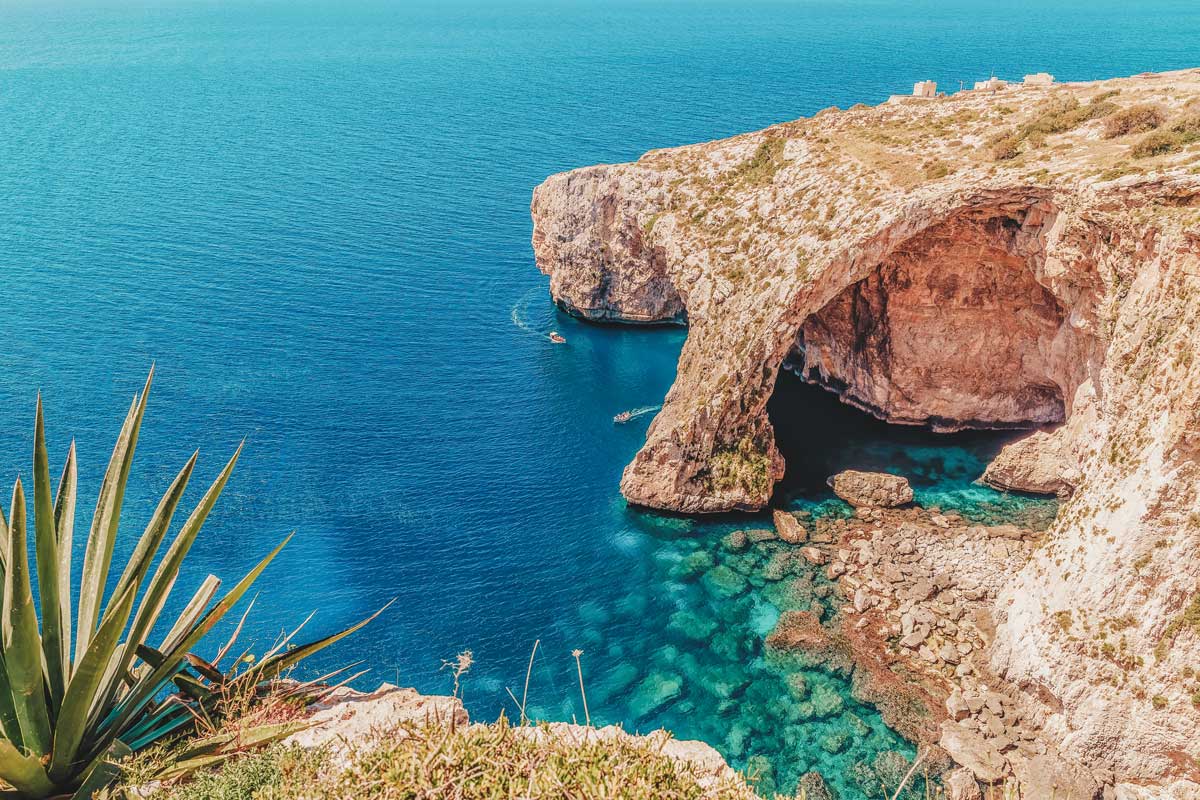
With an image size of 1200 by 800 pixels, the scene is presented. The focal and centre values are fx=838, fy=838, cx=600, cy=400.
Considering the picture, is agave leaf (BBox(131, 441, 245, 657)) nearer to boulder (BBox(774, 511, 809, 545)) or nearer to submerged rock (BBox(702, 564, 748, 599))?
submerged rock (BBox(702, 564, 748, 599))

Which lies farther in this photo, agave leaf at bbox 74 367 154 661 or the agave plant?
agave leaf at bbox 74 367 154 661

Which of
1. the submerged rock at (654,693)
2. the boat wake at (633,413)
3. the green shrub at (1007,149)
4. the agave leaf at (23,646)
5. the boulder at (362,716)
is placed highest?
the green shrub at (1007,149)

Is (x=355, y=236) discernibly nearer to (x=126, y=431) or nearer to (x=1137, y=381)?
(x=1137, y=381)

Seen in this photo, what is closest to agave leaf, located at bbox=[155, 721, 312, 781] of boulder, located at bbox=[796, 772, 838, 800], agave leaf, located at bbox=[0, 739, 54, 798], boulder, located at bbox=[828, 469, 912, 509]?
agave leaf, located at bbox=[0, 739, 54, 798]

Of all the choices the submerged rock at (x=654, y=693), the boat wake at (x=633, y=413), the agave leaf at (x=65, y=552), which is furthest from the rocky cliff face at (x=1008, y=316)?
the agave leaf at (x=65, y=552)

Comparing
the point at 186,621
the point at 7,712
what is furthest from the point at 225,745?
the point at 7,712

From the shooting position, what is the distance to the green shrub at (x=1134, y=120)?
36.6m

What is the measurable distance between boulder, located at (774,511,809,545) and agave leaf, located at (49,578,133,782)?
115 feet

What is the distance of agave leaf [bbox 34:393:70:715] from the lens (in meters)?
9.76

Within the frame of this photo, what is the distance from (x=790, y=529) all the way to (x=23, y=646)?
1424 inches

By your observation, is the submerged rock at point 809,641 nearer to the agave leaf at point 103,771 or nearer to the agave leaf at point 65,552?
the agave leaf at point 103,771

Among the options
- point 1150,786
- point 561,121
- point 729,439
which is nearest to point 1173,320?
point 1150,786

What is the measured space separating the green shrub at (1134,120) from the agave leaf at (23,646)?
42.7 meters

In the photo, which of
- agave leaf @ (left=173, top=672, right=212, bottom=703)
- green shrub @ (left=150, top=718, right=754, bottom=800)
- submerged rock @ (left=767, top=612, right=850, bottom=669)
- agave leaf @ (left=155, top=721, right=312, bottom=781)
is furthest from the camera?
submerged rock @ (left=767, top=612, right=850, bottom=669)
